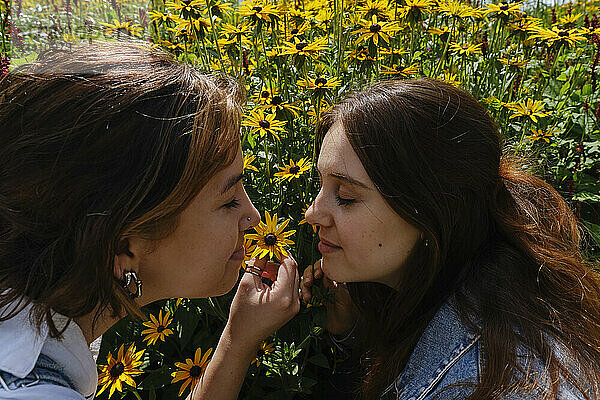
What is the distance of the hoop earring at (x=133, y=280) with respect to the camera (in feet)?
3.36

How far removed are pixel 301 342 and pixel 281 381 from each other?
0.10 meters

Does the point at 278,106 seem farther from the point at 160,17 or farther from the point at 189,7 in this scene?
the point at 160,17

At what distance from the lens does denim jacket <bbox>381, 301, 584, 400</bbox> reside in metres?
1.14

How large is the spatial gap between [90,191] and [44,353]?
0.23 meters

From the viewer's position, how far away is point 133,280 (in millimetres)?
1044

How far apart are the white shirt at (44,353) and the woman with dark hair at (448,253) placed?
49 centimetres

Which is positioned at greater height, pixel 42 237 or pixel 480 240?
pixel 42 237

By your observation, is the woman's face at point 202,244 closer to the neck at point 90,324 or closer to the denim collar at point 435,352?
the neck at point 90,324

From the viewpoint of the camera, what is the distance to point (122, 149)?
913 mm

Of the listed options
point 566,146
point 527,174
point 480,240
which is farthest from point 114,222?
point 566,146

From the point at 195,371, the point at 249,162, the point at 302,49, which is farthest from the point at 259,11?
the point at 195,371

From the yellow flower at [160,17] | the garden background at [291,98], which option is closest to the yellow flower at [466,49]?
the garden background at [291,98]

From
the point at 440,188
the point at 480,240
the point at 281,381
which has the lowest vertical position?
the point at 281,381

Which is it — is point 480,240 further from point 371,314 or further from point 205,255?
point 205,255
